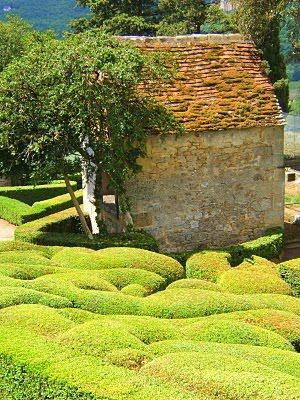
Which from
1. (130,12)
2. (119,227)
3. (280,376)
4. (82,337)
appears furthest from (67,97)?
(130,12)

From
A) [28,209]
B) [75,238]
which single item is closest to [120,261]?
[75,238]

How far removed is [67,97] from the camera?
15594 millimetres

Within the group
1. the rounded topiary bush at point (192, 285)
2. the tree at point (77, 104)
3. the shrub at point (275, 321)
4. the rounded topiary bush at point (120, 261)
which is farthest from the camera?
the tree at point (77, 104)

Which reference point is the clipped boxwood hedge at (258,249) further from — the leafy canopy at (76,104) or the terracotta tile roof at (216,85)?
the terracotta tile roof at (216,85)

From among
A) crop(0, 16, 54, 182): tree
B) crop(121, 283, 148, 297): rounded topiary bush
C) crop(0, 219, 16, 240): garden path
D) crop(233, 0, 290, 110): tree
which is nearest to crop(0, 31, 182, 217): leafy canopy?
crop(0, 16, 54, 182): tree

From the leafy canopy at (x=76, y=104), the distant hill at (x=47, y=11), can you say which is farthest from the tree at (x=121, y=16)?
the distant hill at (x=47, y=11)

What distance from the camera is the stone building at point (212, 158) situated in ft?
58.1

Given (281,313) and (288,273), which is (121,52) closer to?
(288,273)

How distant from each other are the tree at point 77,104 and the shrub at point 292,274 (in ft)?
14.8

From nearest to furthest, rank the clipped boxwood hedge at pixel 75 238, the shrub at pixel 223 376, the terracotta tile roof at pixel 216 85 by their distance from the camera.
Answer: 1. the shrub at pixel 223 376
2. the clipped boxwood hedge at pixel 75 238
3. the terracotta tile roof at pixel 216 85

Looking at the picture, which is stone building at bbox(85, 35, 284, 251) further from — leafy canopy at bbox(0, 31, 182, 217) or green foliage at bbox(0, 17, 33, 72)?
green foliage at bbox(0, 17, 33, 72)

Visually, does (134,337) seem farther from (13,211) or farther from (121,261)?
(13,211)

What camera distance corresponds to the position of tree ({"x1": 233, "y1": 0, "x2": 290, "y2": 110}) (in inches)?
1219

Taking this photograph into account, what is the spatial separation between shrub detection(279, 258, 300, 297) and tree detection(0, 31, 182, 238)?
4520 mm
